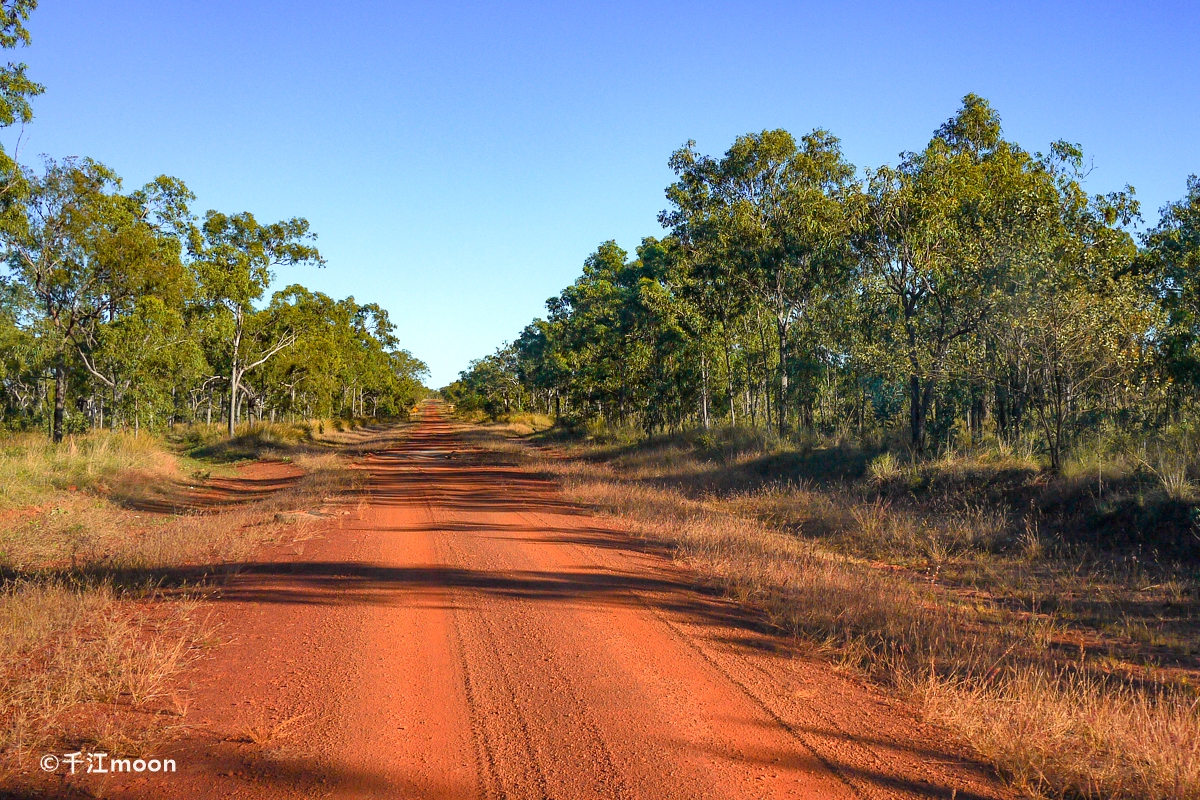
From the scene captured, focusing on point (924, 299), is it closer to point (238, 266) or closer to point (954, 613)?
point (954, 613)

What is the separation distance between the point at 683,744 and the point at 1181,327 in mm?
14758

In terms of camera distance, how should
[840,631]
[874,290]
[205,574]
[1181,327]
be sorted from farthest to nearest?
[874,290], [1181,327], [205,574], [840,631]

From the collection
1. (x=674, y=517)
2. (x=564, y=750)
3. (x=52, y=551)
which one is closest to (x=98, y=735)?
(x=564, y=750)

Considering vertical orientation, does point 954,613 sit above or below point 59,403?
below

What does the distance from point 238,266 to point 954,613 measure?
36943 mm

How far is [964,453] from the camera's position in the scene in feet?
48.8

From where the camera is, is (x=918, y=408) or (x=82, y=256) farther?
(x=82, y=256)

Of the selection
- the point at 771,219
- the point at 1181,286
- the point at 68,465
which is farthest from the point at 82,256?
the point at 1181,286

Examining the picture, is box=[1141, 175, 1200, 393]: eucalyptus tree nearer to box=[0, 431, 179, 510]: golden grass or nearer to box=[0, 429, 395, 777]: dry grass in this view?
box=[0, 429, 395, 777]: dry grass

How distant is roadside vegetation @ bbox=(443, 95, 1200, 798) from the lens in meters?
5.52

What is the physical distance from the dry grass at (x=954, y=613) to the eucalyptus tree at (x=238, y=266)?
1079 inches

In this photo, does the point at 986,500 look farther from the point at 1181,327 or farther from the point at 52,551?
the point at 52,551

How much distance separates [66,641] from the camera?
5.77 metres

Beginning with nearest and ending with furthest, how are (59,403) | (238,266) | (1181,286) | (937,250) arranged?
(1181,286), (937,250), (59,403), (238,266)
